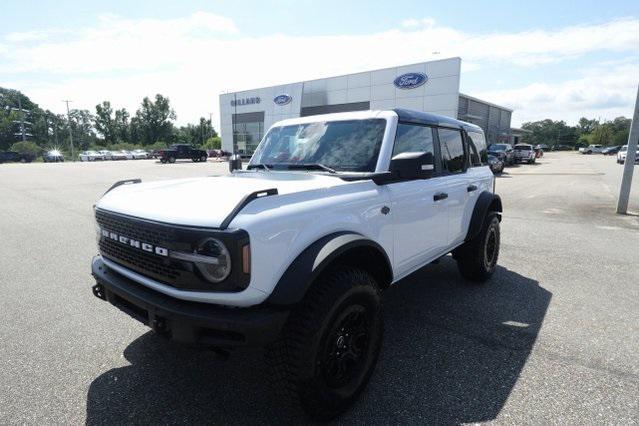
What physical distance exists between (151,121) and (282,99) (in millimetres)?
65511

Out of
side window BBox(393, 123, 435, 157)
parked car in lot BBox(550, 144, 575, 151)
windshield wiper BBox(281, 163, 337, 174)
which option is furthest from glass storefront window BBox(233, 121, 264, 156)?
parked car in lot BBox(550, 144, 575, 151)

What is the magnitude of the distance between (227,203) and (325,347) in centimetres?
99

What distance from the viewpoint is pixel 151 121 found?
9088 centimetres

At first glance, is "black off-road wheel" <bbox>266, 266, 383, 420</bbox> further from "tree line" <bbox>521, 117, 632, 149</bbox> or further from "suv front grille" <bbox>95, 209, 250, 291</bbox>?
"tree line" <bbox>521, 117, 632, 149</bbox>

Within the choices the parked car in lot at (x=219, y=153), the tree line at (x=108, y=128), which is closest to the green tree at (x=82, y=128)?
the tree line at (x=108, y=128)

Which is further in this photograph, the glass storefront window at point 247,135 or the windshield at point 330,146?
the glass storefront window at point 247,135

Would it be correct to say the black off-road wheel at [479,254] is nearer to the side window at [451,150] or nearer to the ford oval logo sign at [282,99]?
the side window at [451,150]

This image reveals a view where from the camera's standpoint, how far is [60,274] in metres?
4.96

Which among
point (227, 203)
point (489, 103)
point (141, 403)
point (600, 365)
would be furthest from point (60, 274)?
point (489, 103)

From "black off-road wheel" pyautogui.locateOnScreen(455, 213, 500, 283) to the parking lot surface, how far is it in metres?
0.16

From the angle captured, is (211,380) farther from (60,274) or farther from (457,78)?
(457,78)

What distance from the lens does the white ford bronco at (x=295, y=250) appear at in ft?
6.37

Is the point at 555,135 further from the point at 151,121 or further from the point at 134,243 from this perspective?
the point at 134,243

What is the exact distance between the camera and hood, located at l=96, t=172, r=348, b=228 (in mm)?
2033
